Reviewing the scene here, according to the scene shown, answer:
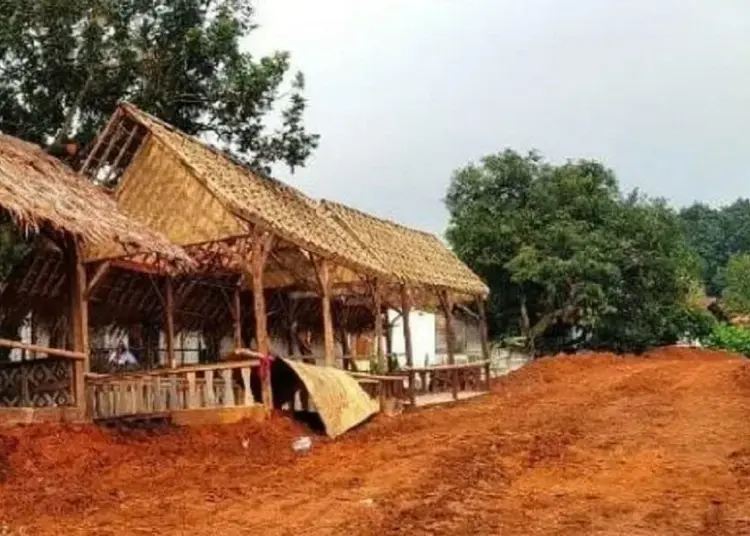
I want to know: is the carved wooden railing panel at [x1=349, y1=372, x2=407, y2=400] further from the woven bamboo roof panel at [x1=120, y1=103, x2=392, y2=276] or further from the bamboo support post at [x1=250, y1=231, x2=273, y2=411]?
the bamboo support post at [x1=250, y1=231, x2=273, y2=411]

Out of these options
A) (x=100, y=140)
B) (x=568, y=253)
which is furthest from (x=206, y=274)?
(x=568, y=253)

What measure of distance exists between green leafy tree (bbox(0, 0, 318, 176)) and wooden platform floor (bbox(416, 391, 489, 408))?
24.4ft

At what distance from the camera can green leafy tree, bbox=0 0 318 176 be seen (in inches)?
902

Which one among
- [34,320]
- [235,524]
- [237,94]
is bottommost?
[235,524]

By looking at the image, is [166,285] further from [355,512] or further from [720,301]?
[720,301]

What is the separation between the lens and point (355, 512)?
332 inches

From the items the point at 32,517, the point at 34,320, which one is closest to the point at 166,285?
the point at 34,320

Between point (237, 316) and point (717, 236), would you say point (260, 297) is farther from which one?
point (717, 236)

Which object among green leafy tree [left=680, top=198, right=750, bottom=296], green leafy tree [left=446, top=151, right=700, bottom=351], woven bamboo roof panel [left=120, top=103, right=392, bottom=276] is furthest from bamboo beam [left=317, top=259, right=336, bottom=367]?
green leafy tree [left=680, top=198, right=750, bottom=296]

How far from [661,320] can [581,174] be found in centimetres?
668

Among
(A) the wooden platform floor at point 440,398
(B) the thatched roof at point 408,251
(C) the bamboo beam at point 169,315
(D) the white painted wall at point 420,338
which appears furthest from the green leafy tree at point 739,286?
(C) the bamboo beam at point 169,315

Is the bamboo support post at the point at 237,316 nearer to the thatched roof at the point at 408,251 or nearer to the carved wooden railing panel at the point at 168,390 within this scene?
the thatched roof at the point at 408,251

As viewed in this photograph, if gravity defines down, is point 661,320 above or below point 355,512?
above

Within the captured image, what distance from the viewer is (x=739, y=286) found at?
47.9m
